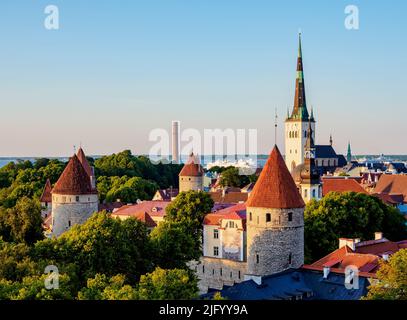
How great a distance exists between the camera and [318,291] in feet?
87.4

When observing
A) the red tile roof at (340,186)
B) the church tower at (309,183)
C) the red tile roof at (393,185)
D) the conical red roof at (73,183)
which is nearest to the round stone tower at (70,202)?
the conical red roof at (73,183)

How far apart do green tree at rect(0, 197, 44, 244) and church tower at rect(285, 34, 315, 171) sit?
5909cm

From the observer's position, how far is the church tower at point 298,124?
91.8 m

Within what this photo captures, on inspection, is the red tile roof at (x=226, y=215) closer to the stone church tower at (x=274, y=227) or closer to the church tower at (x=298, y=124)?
the stone church tower at (x=274, y=227)

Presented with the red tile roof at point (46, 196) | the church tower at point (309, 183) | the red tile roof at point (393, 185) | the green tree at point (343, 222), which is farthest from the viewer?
the red tile roof at point (393, 185)

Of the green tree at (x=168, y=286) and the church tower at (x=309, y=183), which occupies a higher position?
the church tower at (x=309, y=183)

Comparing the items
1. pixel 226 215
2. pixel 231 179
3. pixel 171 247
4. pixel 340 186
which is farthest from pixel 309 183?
pixel 231 179

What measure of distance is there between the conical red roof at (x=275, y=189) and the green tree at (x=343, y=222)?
6.58 metres

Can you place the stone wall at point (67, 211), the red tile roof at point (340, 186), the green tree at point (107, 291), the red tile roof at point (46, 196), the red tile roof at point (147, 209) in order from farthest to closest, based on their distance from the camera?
the red tile roof at point (340, 186), the red tile roof at point (46, 196), the red tile roof at point (147, 209), the stone wall at point (67, 211), the green tree at point (107, 291)

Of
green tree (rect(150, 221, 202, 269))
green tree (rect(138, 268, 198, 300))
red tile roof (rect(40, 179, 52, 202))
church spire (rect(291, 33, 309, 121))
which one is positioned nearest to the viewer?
green tree (rect(138, 268, 198, 300))

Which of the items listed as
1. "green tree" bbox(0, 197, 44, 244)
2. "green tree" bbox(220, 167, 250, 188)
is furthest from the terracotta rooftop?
"green tree" bbox(220, 167, 250, 188)

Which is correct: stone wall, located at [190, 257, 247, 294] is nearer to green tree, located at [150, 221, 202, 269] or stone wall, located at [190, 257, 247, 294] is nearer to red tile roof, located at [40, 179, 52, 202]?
green tree, located at [150, 221, 202, 269]

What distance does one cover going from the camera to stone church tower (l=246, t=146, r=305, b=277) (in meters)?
29.3

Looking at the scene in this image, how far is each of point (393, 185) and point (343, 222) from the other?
101ft
